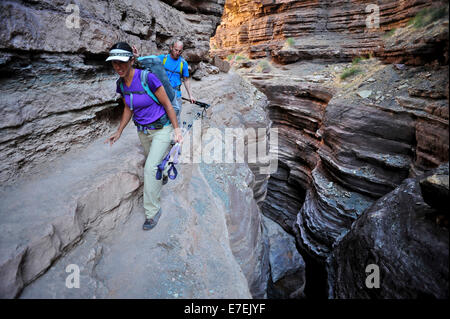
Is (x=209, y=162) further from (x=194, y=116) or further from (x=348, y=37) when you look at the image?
(x=348, y=37)

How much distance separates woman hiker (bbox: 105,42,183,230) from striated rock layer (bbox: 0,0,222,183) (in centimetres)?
124

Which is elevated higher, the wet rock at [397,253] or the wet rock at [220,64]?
the wet rock at [220,64]

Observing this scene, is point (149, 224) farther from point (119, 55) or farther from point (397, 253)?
point (397, 253)

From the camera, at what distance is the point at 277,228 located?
30.0ft

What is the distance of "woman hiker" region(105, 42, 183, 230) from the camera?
247 centimetres

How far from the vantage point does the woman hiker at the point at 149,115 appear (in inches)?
97.4

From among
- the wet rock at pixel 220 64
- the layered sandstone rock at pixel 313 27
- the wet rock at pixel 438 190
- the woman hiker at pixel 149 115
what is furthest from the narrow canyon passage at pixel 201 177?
the layered sandstone rock at pixel 313 27

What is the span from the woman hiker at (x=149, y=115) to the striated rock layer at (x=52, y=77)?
1.24 meters

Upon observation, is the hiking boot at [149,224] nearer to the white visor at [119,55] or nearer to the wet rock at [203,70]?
the white visor at [119,55]

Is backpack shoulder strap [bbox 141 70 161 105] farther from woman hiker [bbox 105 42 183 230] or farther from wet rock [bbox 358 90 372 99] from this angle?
wet rock [bbox 358 90 372 99]

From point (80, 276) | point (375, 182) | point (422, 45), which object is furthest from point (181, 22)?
point (375, 182)

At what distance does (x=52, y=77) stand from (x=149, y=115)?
198 cm

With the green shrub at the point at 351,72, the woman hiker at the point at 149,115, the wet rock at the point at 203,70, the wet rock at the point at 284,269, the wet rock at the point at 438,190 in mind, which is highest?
the green shrub at the point at 351,72

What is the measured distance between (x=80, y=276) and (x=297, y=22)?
59.9ft
